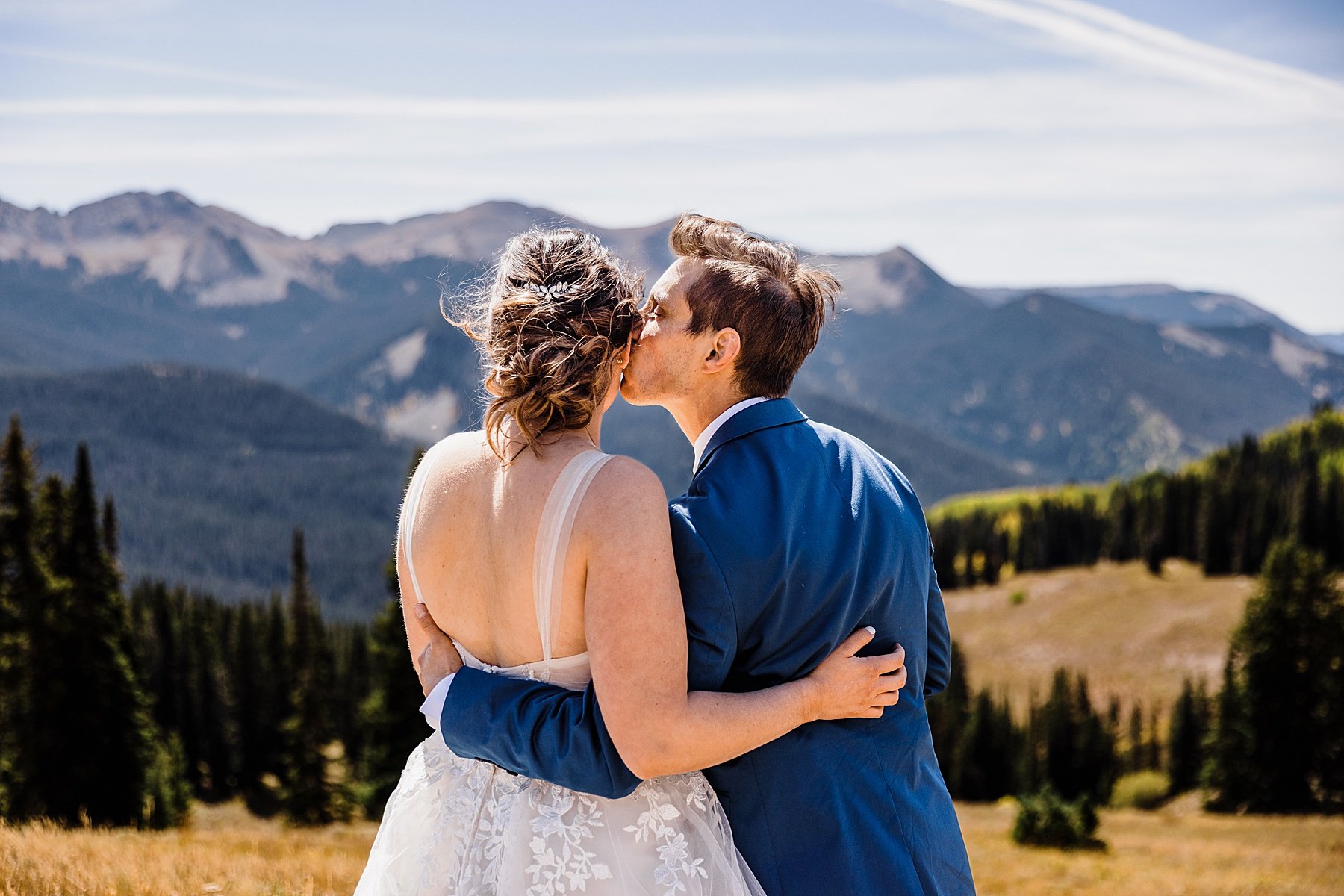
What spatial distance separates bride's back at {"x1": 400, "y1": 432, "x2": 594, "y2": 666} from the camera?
119 inches

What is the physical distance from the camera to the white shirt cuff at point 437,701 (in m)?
3.28

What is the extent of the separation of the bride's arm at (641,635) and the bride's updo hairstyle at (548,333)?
301 millimetres

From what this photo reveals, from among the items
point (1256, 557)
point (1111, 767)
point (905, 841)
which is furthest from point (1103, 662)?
point (905, 841)

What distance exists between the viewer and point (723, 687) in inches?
126

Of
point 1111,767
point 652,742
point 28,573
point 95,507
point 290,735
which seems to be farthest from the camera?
point 1111,767

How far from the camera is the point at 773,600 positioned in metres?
3.12

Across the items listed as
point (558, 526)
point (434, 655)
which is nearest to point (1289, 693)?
point (434, 655)

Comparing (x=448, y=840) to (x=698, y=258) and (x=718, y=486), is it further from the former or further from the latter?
(x=698, y=258)

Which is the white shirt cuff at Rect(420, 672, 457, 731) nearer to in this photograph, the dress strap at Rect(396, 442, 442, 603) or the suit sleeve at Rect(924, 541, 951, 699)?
the dress strap at Rect(396, 442, 442, 603)

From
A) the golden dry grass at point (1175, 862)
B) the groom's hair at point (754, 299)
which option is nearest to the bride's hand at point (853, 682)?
the groom's hair at point (754, 299)

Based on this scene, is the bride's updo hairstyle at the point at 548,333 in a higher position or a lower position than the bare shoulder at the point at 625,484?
higher

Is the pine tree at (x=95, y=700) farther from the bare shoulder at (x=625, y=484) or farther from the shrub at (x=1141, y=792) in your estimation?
the shrub at (x=1141, y=792)

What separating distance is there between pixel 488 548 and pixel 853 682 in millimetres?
1189

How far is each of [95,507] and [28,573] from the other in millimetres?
4238
